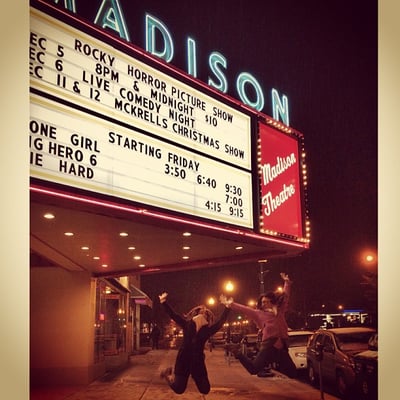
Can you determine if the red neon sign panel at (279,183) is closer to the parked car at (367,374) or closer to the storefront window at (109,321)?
the parked car at (367,374)

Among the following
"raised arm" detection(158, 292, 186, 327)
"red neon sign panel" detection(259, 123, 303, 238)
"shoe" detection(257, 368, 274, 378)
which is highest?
"red neon sign panel" detection(259, 123, 303, 238)

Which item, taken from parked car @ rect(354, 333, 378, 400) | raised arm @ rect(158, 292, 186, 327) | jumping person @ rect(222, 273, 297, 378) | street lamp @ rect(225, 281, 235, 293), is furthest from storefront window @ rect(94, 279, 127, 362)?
parked car @ rect(354, 333, 378, 400)

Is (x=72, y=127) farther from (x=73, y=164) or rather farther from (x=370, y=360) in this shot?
(x=370, y=360)

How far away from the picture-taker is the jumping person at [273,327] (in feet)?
42.0

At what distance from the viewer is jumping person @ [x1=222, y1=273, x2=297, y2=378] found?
1280 cm

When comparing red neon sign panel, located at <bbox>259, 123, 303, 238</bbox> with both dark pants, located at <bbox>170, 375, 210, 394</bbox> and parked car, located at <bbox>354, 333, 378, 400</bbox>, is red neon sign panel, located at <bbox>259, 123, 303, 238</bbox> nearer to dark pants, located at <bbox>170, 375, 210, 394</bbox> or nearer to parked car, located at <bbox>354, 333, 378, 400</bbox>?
parked car, located at <bbox>354, 333, 378, 400</bbox>

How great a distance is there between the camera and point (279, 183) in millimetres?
11109

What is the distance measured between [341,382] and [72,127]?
26.3 feet

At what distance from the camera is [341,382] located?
11.2 m

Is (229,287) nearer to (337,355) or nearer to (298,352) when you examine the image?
(298,352)

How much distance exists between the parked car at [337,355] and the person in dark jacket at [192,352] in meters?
2.49

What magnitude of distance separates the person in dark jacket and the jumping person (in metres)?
1.11

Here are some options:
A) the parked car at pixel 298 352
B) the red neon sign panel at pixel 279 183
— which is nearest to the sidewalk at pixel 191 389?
the parked car at pixel 298 352
